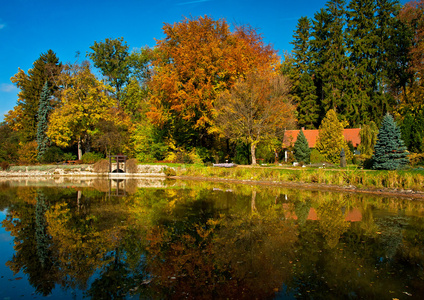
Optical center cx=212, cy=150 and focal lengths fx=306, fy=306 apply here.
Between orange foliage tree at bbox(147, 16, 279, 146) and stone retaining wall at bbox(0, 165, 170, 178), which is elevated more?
orange foliage tree at bbox(147, 16, 279, 146)

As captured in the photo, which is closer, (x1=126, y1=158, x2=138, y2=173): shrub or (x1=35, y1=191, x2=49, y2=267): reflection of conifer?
(x1=35, y1=191, x2=49, y2=267): reflection of conifer

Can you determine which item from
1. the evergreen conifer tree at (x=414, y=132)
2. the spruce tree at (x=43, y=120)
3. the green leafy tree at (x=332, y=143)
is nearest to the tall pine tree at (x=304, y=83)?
the green leafy tree at (x=332, y=143)

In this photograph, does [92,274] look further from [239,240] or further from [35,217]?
[35,217]

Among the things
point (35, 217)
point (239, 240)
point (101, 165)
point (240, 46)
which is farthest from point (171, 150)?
Answer: point (239, 240)

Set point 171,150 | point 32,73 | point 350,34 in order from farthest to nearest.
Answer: point 350,34
point 32,73
point 171,150

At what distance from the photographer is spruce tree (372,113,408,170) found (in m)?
19.6

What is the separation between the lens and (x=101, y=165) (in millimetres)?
33969

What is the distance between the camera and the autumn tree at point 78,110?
3719 cm

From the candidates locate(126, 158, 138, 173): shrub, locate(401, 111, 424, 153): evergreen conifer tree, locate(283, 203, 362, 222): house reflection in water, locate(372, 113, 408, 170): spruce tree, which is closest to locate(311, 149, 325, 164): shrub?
locate(401, 111, 424, 153): evergreen conifer tree

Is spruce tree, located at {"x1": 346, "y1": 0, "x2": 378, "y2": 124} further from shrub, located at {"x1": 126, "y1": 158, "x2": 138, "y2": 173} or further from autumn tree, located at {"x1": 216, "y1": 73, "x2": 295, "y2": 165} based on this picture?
shrub, located at {"x1": 126, "y1": 158, "x2": 138, "y2": 173}

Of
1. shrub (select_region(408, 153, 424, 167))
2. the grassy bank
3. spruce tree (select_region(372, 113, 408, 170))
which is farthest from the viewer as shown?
shrub (select_region(408, 153, 424, 167))

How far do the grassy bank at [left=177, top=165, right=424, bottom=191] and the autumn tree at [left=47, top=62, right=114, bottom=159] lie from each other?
1924 centimetres

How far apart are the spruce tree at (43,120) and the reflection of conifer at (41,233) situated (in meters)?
27.4

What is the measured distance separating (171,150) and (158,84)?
8.08m
